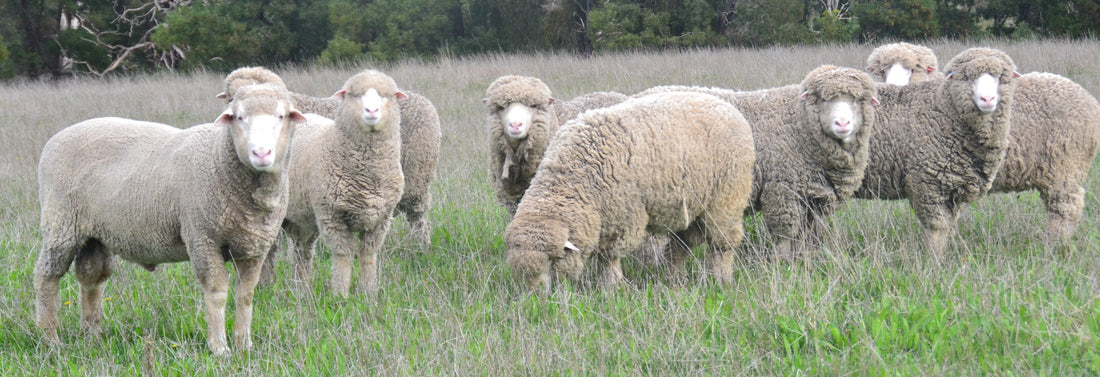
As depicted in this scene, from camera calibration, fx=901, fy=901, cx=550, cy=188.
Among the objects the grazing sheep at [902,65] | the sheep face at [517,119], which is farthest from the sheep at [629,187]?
the grazing sheep at [902,65]

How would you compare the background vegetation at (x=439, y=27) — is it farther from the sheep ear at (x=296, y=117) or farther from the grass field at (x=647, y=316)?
the sheep ear at (x=296, y=117)

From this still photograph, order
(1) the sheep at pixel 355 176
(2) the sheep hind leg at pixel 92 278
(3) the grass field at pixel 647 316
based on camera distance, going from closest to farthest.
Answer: (3) the grass field at pixel 647 316 < (2) the sheep hind leg at pixel 92 278 < (1) the sheep at pixel 355 176

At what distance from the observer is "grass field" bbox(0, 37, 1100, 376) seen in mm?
3748

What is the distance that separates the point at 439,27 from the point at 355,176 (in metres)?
20.9

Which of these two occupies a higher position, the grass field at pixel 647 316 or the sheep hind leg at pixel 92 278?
the sheep hind leg at pixel 92 278

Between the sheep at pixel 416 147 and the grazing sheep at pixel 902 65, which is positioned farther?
the grazing sheep at pixel 902 65

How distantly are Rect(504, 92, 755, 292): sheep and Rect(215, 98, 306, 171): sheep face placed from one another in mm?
1362

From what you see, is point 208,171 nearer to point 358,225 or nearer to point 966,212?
point 358,225

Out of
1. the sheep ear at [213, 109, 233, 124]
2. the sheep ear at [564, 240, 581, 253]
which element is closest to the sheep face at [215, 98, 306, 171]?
the sheep ear at [213, 109, 233, 124]

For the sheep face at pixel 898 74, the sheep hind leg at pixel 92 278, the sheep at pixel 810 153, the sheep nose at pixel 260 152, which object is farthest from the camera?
the sheep face at pixel 898 74

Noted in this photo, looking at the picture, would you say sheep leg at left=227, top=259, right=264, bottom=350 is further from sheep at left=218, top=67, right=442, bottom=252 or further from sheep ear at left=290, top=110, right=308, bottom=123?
sheep at left=218, top=67, right=442, bottom=252

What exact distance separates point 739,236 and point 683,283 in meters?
0.45

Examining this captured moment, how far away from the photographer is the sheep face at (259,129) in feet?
12.7

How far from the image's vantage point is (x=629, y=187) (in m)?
4.98
